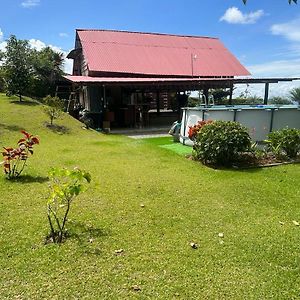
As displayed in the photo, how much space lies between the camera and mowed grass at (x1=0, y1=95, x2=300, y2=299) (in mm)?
3258

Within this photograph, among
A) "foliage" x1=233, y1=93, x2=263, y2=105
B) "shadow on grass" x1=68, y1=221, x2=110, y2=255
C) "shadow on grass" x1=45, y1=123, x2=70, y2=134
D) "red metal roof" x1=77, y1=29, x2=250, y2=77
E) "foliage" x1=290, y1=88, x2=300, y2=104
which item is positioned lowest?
"shadow on grass" x1=68, y1=221, x2=110, y2=255

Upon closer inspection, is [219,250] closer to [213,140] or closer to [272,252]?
[272,252]

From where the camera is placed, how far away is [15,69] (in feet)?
71.2

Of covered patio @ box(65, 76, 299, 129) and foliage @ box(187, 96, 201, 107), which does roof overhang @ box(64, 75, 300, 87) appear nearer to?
covered patio @ box(65, 76, 299, 129)

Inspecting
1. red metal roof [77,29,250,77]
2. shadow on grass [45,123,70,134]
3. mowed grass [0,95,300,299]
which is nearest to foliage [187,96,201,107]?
red metal roof [77,29,250,77]

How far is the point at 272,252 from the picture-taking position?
397 cm

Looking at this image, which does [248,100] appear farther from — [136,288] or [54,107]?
[136,288]

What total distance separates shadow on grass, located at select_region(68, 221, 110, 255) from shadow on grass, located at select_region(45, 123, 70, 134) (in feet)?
37.5

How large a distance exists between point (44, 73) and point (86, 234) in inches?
1089

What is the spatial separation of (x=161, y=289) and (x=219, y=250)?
1.11 metres

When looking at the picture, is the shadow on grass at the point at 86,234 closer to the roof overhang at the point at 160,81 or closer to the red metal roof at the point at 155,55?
the roof overhang at the point at 160,81

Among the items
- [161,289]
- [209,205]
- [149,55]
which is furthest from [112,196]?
[149,55]

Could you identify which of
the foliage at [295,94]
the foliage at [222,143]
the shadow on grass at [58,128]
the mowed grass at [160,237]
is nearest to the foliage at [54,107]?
the shadow on grass at [58,128]

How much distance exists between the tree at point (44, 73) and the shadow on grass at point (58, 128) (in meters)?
12.5
